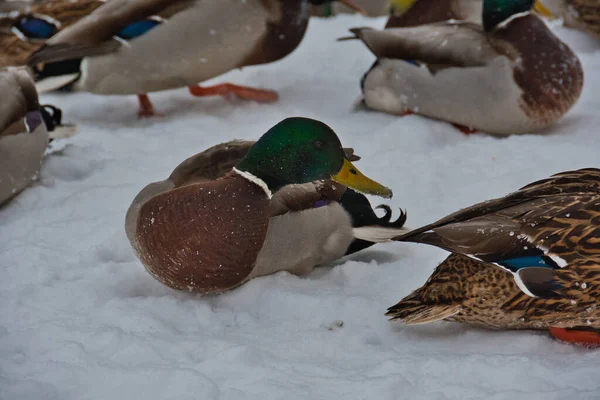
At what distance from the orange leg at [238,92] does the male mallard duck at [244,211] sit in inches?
94.9

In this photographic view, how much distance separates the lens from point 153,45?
5.63m

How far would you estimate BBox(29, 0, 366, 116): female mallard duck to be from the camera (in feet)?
18.4

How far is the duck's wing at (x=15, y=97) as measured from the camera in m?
4.45

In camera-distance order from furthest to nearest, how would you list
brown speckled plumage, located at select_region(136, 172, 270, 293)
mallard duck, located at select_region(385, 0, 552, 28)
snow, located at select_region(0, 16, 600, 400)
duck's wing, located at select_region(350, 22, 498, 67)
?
mallard duck, located at select_region(385, 0, 552, 28) < duck's wing, located at select_region(350, 22, 498, 67) < brown speckled plumage, located at select_region(136, 172, 270, 293) < snow, located at select_region(0, 16, 600, 400)

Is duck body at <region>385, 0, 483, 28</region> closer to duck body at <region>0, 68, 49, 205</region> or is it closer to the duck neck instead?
duck body at <region>0, 68, 49, 205</region>

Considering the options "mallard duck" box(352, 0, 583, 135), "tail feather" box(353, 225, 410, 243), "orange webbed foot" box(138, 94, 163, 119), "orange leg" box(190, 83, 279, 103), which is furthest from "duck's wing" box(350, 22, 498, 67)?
"tail feather" box(353, 225, 410, 243)

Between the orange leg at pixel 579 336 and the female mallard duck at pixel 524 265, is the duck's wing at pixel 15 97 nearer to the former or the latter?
the female mallard duck at pixel 524 265

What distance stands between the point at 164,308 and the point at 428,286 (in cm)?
102

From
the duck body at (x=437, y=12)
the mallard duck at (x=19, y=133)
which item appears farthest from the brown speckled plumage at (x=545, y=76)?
the mallard duck at (x=19, y=133)

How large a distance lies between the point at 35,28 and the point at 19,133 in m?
1.94

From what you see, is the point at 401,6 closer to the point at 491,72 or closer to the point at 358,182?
the point at 491,72

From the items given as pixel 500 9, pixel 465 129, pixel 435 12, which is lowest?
pixel 465 129

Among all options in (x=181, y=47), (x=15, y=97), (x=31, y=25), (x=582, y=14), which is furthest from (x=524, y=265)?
(x=31, y=25)

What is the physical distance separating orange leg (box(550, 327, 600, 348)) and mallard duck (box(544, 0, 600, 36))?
4.19 m
